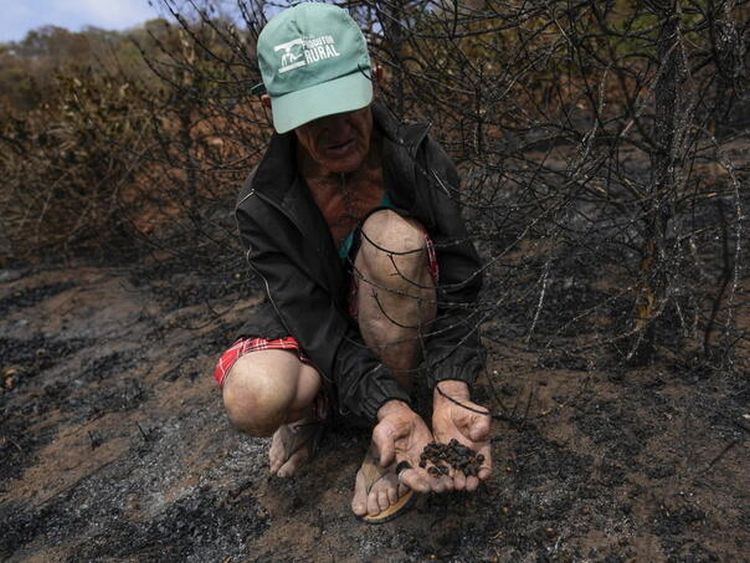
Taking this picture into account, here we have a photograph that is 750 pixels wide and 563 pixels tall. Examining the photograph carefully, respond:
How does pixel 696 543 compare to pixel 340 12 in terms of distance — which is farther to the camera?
pixel 340 12

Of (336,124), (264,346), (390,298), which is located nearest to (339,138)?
(336,124)

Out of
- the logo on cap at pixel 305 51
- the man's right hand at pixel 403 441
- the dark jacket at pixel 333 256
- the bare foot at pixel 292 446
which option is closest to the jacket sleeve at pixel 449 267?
the dark jacket at pixel 333 256

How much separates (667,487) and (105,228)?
429 cm

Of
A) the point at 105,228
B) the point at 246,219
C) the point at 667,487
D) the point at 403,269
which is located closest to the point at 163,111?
the point at 105,228

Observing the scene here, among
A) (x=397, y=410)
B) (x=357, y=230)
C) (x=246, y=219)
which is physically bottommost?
(x=397, y=410)

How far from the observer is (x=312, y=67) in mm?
1617

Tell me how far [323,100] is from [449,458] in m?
0.93

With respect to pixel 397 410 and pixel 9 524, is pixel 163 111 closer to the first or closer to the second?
pixel 9 524

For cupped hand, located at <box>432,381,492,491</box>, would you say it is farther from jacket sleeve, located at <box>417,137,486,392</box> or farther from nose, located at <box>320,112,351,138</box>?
nose, located at <box>320,112,351,138</box>

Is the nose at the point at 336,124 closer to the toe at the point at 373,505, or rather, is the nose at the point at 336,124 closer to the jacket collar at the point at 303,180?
the jacket collar at the point at 303,180

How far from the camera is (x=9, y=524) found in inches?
86.7

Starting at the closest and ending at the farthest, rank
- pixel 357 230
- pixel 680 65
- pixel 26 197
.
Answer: pixel 680 65 < pixel 357 230 < pixel 26 197

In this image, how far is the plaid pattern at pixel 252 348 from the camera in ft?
6.09

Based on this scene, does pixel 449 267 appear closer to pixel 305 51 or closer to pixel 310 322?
pixel 310 322
